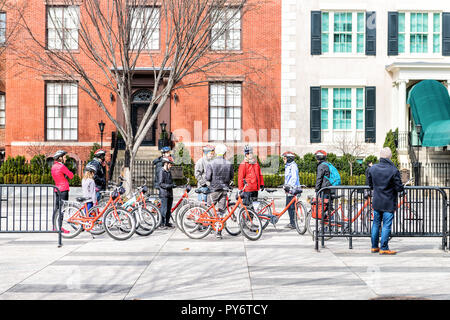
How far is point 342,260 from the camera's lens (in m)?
9.04

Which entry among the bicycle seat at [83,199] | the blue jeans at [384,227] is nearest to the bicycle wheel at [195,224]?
the bicycle seat at [83,199]

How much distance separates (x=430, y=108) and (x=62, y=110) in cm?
1695

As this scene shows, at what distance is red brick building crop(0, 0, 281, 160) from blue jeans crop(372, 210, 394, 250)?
1655 cm

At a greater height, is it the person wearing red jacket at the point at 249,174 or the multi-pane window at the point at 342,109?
the multi-pane window at the point at 342,109

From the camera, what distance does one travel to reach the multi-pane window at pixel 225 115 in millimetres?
26328

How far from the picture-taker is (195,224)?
11594mm

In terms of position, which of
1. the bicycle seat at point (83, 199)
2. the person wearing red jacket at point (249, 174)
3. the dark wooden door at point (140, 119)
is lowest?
the bicycle seat at point (83, 199)

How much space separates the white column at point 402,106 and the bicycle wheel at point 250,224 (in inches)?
642

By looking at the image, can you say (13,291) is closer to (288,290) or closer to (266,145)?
(288,290)

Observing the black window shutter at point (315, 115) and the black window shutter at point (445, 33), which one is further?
the black window shutter at point (315, 115)

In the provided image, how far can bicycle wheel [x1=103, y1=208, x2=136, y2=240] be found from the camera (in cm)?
1123

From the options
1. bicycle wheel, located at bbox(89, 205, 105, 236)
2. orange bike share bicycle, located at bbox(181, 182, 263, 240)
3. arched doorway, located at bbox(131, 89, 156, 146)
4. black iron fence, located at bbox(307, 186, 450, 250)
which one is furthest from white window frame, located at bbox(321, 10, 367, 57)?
bicycle wheel, located at bbox(89, 205, 105, 236)

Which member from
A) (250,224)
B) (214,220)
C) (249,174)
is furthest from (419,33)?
(214,220)

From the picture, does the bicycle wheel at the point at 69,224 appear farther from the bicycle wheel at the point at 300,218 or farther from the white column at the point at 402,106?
the white column at the point at 402,106
